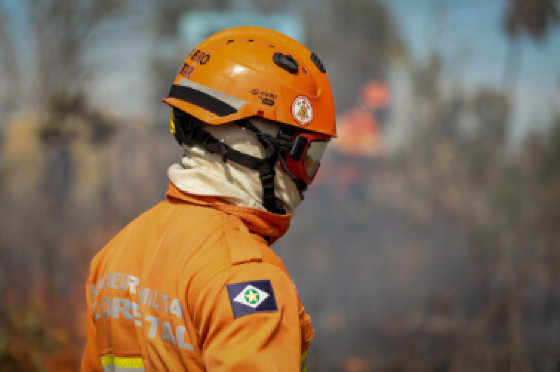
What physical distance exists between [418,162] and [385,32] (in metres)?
2.68

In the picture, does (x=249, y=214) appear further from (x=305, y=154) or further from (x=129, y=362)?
(x=129, y=362)

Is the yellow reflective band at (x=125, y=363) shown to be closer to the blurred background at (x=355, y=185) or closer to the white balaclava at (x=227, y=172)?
the white balaclava at (x=227, y=172)

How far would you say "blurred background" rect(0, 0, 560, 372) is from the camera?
22.8ft

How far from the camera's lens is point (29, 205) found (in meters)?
8.52

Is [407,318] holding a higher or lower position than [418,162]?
lower

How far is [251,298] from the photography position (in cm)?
127

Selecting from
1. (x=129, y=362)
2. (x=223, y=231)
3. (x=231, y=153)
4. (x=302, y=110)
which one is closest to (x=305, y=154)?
(x=302, y=110)

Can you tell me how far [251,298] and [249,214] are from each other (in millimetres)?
320

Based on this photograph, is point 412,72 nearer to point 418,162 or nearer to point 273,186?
point 418,162

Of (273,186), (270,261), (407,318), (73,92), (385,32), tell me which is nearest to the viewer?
(270,261)

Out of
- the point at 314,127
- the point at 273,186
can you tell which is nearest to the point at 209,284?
the point at 273,186

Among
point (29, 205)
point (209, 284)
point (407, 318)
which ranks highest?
point (209, 284)

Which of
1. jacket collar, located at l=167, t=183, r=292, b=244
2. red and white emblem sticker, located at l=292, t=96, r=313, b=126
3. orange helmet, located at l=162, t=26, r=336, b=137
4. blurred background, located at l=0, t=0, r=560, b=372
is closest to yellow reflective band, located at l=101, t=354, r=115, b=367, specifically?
jacket collar, located at l=167, t=183, r=292, b=244

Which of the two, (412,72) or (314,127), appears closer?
(314,127)
